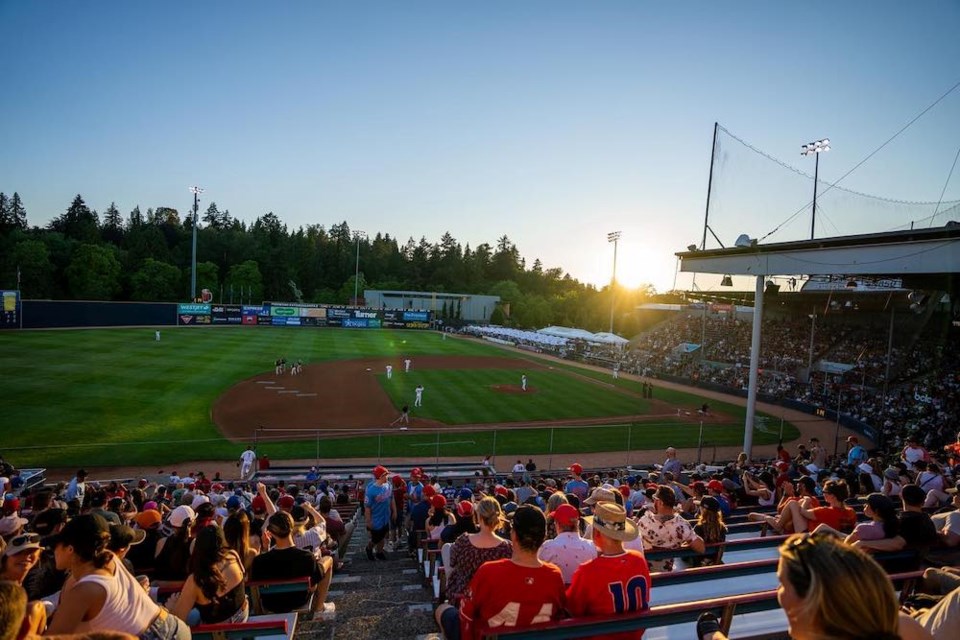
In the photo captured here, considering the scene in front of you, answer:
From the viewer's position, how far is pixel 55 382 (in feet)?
96.4

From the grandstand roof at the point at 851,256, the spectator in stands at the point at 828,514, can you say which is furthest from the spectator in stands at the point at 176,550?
the grandstand roof at the point at 851,256

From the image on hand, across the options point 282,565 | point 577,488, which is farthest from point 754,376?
point 282,565

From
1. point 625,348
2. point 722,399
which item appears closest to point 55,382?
point 722,399

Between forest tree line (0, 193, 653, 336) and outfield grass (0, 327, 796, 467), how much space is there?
115ft

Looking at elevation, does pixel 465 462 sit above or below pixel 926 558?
below

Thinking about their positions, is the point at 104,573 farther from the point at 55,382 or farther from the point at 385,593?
the point at 55,382

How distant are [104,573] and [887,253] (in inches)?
829

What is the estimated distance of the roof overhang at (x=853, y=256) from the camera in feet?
51.0

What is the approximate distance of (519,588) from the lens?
349 cm

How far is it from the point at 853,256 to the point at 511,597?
19541 millimetres

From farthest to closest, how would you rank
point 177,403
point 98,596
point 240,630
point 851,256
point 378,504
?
point 177,403 < point 851,256 < point 378,504 < point 240,630 < point 98,596

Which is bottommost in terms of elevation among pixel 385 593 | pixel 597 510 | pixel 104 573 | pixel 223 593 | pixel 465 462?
pixel 465 462

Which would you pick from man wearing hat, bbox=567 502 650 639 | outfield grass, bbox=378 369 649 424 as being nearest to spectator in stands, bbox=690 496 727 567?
man wearing hat, bbox=567 502 650 639

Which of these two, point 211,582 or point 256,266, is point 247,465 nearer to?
point 211,582
